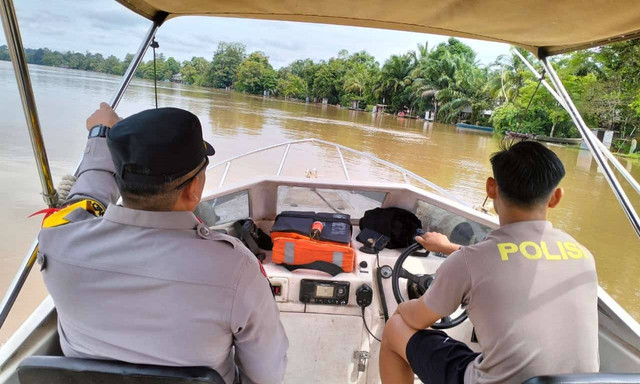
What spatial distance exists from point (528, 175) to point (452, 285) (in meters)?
0.38

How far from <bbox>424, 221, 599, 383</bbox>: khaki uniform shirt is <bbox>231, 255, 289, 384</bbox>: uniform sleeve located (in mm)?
541

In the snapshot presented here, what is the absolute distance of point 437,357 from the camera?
1.31 meters

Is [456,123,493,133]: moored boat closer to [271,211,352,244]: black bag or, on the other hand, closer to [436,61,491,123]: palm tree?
[436,61,491,123]: palm tree

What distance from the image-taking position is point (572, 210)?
38.7ft

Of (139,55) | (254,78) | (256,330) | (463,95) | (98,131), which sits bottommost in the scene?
(256,330)

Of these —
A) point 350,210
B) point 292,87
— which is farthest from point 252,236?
point 292,87

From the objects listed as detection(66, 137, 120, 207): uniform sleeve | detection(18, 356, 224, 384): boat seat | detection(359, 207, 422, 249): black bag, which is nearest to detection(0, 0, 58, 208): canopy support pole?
detection(66, 137, 120, 207): uniform sleeve

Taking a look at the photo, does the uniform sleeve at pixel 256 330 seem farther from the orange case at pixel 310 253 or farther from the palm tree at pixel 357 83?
the palm tree at pixel 357 83

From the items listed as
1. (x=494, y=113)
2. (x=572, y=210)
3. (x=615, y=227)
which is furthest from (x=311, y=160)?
(x=494, y=113)

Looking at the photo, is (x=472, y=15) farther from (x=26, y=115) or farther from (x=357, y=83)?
(x=357, y=83)

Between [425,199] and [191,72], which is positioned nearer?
[425,199]

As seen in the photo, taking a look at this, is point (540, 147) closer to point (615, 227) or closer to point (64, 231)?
point (64, 231)

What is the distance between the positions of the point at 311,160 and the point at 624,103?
711 inches

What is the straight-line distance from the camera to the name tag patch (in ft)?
3.46
